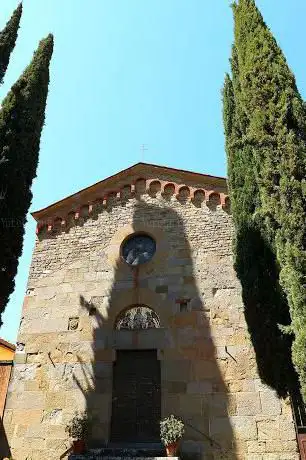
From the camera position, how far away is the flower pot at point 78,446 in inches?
279

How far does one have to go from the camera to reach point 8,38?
11.0 meters

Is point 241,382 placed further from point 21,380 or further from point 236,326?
point 21,380

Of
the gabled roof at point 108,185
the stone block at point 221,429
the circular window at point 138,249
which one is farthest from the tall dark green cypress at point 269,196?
the circular window at point 138,249

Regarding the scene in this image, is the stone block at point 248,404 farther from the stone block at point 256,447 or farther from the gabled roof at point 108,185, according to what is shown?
the gabled roof at point 108,185

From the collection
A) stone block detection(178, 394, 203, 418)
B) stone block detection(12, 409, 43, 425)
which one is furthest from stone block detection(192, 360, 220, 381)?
stone block detection(12, 409, 43, 425)

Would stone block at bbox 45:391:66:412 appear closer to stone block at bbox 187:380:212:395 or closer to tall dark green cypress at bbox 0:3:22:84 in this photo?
stone block at bbox 187:380:212:395

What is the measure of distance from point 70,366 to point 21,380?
1.12m

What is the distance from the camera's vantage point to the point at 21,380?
27.2 ft

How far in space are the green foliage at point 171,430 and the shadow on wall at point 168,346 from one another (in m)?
0.45

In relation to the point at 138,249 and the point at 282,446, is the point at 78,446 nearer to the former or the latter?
the point at 282,446

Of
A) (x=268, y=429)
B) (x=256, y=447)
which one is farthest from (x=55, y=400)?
(x=268, y=429)

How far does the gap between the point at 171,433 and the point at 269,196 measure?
4465mm

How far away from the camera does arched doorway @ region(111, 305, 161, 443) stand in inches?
294

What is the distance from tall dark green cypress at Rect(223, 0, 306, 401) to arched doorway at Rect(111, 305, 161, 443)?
230 centimetres
